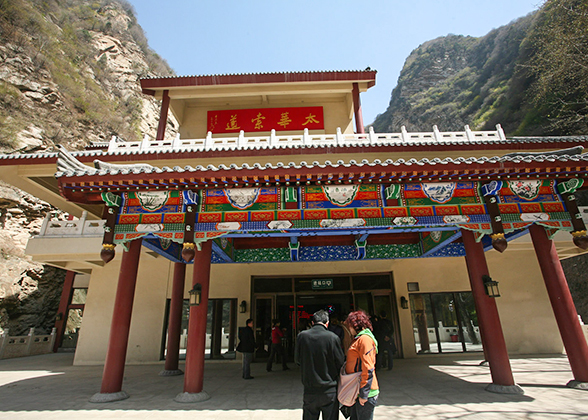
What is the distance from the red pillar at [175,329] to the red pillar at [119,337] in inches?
100

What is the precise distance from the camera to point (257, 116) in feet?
44.7

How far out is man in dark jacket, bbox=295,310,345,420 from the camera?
328cm

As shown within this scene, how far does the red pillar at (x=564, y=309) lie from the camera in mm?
5730

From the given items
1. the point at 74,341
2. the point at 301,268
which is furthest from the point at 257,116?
the point at 74,341

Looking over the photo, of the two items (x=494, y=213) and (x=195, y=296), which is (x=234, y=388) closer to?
(x=195, y=296)

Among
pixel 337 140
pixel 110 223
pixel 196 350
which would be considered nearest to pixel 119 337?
pixel 196 350

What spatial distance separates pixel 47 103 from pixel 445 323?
89.9 ft

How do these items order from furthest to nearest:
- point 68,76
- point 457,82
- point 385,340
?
point 457,82, point 68,76, point 385,340

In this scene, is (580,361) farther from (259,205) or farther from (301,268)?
(301,268)

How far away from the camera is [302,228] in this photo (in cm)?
617

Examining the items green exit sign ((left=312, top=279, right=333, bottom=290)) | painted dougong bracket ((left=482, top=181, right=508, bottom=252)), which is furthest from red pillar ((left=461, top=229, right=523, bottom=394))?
green exit sign ((left=312, top=279, right=333, bottom=290))

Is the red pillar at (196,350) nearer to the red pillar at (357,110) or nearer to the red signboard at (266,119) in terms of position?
the red signboard at (266,119)

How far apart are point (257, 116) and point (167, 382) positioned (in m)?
10.6

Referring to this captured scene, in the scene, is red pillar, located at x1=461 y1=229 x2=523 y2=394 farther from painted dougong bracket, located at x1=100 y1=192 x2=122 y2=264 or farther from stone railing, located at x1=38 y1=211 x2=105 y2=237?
stone railing, located at x1=38 y1=211 x2=105 y2=237
